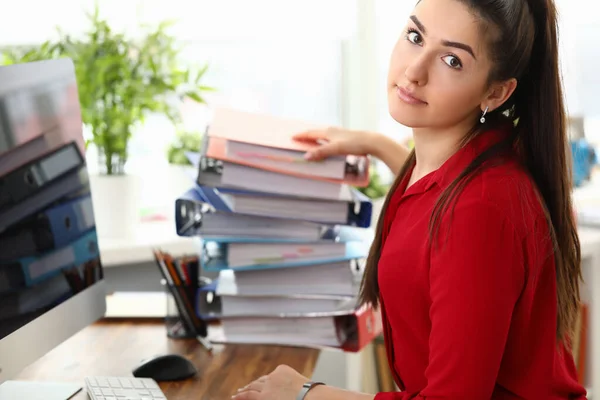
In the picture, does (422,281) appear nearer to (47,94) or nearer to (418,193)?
(418,193)

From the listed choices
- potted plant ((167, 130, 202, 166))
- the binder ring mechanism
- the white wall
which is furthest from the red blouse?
the white wall

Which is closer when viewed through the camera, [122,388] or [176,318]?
[122,388]

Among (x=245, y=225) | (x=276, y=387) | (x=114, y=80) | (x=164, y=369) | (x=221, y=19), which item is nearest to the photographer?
(x=276, y=387)

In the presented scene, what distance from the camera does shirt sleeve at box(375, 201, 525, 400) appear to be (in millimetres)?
1093

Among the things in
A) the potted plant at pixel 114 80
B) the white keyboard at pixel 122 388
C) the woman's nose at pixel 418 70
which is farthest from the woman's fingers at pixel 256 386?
the potted plant at pixel 114 80

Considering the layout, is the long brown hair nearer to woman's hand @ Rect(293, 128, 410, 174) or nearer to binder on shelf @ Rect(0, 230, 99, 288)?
woman's hand @ Rect(293, 128, 410, 174)

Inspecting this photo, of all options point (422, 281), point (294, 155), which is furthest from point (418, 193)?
point (294, 155)

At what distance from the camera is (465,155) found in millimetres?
1253

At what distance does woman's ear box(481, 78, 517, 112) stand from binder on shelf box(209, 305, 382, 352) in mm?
561

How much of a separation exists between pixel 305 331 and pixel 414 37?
664 millimetres

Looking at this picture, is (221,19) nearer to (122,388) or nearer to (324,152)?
(324,152)

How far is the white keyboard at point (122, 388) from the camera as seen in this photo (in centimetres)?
133

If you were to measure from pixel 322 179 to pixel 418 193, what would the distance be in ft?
1.18

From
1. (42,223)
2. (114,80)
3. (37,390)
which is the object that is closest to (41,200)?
(42,223)
